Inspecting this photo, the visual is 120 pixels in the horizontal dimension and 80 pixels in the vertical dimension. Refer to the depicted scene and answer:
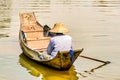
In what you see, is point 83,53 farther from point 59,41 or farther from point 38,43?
point 59,41

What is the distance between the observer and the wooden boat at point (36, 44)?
11.2 meters

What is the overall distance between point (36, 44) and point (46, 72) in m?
2.74

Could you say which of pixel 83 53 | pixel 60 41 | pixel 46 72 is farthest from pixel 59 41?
pixel 83 53

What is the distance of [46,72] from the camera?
475 inches

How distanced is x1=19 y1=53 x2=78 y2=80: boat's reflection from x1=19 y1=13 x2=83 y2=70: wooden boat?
20 centimetres

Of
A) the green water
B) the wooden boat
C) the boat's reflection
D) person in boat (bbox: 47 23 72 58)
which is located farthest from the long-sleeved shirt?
the green water

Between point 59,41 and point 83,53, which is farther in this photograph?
point 83,53

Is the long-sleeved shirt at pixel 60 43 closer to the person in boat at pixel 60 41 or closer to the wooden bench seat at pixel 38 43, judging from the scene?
the person in boat at pixel 60 41

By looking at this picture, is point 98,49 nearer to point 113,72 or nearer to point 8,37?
point 113,72

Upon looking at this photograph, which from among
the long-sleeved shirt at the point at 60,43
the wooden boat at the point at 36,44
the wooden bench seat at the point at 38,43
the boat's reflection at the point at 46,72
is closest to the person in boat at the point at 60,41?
the long-sleeved shirt at the point at 60,43

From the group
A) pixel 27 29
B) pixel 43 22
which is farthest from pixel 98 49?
pixel 43 22

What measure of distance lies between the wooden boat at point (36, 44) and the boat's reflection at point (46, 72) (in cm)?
20

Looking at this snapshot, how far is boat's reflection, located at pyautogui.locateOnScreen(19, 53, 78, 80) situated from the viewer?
11.5m

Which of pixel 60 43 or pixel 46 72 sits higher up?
pixel 60 43
